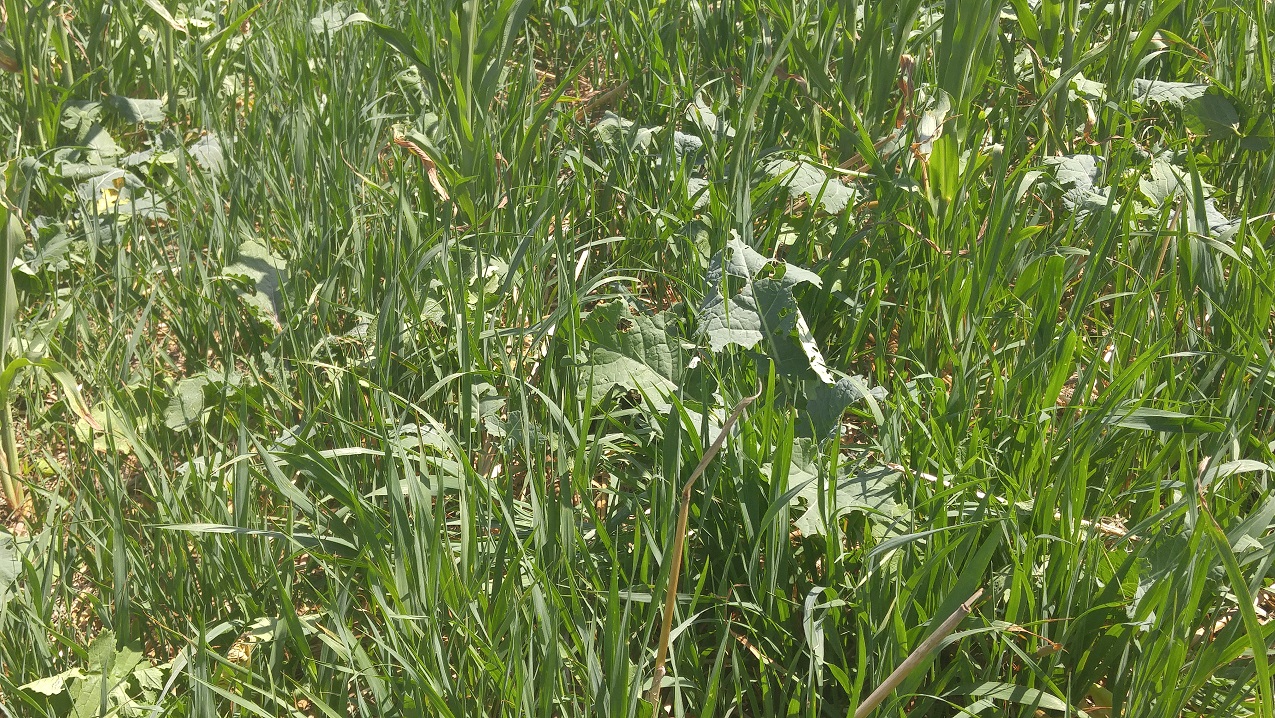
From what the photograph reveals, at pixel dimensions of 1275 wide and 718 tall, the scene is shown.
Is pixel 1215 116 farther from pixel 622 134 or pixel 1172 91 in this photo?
pixel 622 134

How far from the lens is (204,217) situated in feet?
6.82

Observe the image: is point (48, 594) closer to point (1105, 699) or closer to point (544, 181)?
point (544, 181)

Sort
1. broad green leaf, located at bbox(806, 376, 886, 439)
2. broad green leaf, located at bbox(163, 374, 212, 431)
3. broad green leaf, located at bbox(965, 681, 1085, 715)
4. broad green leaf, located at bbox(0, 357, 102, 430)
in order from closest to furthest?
broad green leaf, located at bbox(965, 681, 1085, 715)
broad green leaf, located at bbox(806, 376, 886, 439)
broad green leaf, located at bbox(0, 357, 102, 430)
broad green leaf, located at bbox(163, 374, 212, 431)

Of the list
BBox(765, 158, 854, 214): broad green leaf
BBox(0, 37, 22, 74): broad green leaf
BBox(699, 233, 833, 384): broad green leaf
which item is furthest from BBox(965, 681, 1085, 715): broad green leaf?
BBox(0, 37, 22, 74): broad green leaf

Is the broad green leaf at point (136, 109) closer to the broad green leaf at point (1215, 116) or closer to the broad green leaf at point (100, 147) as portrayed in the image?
the broad green leaf at point (100, 147)

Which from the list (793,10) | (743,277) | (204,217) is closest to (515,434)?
(743,277)

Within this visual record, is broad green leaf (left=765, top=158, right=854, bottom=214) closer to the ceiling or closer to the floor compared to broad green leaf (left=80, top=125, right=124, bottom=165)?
closer to the ceiling

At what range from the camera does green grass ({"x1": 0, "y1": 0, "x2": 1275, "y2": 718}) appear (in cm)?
119

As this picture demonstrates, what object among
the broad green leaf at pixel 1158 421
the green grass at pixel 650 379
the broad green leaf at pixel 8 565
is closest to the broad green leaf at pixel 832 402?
the green grass at pixel 650 379

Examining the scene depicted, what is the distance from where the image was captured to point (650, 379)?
1512 mm

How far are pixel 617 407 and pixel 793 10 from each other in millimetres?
1150

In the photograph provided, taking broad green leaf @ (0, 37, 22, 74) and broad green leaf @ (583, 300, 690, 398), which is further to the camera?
broad green leaf @ (0, 37, 22, 74)

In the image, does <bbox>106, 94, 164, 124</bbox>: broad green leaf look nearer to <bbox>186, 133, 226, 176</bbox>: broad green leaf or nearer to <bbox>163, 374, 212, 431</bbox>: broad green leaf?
<bbox>186, 133, 226, 176</bbox>: broad green leaf

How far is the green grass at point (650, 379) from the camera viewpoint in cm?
119
